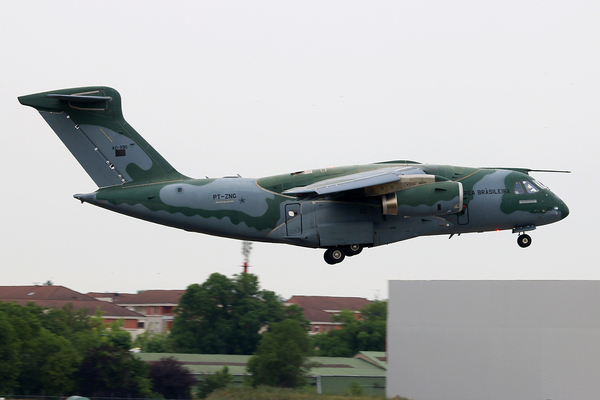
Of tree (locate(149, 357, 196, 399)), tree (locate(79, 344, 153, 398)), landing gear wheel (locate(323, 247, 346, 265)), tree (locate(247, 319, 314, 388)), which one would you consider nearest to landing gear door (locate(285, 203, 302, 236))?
landing gear wheel (locate(323, 247, 346, 265))

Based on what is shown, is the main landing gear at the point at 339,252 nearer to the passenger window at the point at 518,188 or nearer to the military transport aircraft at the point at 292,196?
the military transport aircraft at the point at 292,196

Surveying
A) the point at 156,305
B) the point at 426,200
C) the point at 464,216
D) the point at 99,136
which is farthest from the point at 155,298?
the point at 426,200

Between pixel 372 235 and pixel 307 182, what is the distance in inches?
102

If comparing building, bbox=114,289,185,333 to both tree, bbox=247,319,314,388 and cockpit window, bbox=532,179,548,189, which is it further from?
cockpit window, bbox=532,179,548,189

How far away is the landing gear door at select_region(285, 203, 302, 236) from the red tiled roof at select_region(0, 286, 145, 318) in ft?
234

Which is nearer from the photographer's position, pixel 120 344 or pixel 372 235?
pixel 372 235

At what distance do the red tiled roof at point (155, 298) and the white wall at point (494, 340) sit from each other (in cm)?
7211

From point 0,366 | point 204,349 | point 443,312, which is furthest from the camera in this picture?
point 204,349

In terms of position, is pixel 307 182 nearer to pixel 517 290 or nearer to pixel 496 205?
pixel 496 205

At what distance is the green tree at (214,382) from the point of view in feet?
152

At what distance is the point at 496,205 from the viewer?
73.2 ft

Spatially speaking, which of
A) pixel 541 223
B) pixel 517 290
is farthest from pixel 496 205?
pixel 517 290

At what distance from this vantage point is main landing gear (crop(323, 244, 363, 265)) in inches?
869

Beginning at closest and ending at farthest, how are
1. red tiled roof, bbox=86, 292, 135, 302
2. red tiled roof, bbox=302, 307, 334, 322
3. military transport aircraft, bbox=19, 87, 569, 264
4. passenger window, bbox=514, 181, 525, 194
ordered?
military transport aircraft, bbox=19, 87, 569, 264, passenger window, bbox=514, 181, 525, 194, red tiled roof, bbox=302, 307, 334, 322, red tiled roof, bbox=86, 292, 135, 302
